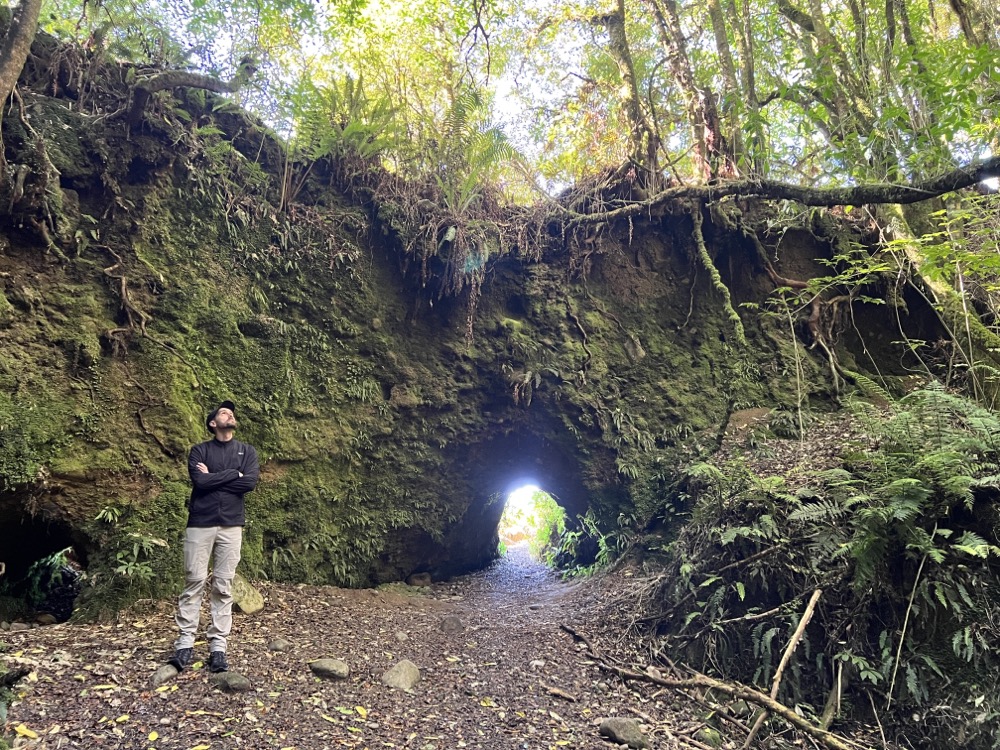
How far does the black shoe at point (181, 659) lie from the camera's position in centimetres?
340

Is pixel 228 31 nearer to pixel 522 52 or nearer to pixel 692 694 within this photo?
pixel 522 52

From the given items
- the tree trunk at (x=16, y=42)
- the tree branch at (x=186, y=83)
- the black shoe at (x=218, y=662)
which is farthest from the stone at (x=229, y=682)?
the tree branch at (x=186, y=83)

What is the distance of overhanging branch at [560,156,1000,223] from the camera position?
14.0ft

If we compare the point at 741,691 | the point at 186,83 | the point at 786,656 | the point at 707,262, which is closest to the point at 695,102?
the point at 707,262

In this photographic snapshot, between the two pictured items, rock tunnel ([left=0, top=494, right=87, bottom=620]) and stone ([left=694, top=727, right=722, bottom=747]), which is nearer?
stone ([left=694, top=727, right=722, bottom=747])

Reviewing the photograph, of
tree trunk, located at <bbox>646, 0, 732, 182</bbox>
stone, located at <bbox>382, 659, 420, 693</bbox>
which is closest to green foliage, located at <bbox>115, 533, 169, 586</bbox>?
stone, located at <bbox>382, 659, 420, 693</bbox>

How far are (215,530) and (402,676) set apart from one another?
6.21ft

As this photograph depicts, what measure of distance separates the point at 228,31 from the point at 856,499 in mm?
9688

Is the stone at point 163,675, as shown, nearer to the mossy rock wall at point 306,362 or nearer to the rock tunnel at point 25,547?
the mossy rock wall at point 306,362

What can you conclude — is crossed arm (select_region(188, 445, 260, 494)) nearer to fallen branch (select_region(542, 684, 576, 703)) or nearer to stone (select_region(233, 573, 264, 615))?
stone (select_region(233, 573, 264, 615))

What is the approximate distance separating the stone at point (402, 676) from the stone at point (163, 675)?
1487mm

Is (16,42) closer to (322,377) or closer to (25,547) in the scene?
(322,377)

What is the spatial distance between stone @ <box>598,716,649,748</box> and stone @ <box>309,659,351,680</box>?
198 centimetres

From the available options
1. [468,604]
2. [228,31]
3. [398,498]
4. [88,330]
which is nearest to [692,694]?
[468,604]
